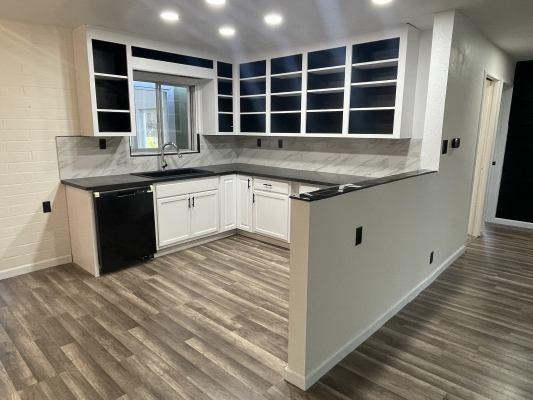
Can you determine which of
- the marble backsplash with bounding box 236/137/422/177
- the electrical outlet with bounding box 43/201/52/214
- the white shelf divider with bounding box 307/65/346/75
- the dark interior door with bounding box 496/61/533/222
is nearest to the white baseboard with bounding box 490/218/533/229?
the dark interior door with bounding box 496/61/533/222

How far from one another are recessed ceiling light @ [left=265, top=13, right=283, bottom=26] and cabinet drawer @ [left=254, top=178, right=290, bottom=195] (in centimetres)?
169

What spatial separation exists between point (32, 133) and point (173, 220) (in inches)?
63.6

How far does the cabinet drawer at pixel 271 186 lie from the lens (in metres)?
4.16

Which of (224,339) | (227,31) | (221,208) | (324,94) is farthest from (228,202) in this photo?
(224,339)

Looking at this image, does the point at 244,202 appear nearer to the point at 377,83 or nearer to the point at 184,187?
the point at 184,187

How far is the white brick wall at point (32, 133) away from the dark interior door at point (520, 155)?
5.79 meters

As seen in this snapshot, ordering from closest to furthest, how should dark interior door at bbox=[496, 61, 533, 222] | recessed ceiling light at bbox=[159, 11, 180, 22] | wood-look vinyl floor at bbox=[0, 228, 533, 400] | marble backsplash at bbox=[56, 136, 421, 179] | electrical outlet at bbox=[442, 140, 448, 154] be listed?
wood-look vinyl floor at bbox=[0, 228, 533, 400] < recessed ceiling light at bbox=[159, 11, 180, 22] < electrical outlet at bbox=[442, 140, 448, 154] < marble backsplash at bbox=[56, 136, 421, 179] < dark interior door at bbox=[496, 61, 533, 222]

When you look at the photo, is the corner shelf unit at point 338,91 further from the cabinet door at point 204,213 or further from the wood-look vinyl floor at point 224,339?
the wood-look vinyl floor at point 224,339

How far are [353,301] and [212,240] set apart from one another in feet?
8.56

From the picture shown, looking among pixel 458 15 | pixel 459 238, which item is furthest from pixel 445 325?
pixel 458 15

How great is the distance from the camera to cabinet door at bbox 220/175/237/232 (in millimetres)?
4559

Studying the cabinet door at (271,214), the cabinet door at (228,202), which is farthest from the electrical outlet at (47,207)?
the cabinet door at (271,214)

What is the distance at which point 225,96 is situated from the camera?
483 centimetres

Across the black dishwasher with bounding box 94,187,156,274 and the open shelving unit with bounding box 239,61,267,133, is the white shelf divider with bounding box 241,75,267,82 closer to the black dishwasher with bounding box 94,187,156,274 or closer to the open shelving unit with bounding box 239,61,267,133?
the open shelving unit with bounding box 239,61,267,133
